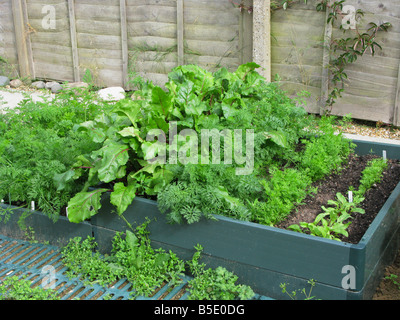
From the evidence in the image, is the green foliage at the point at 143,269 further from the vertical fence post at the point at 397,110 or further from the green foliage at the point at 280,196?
the vertical fence post at the point at 397,110

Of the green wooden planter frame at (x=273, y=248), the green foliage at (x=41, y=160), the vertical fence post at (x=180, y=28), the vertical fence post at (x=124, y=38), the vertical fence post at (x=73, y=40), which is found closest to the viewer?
the green wooden planter frame at (x=273, y=248)

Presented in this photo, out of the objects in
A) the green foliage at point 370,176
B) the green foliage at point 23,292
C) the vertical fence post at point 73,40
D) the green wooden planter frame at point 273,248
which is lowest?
the green foliage at point 23,292

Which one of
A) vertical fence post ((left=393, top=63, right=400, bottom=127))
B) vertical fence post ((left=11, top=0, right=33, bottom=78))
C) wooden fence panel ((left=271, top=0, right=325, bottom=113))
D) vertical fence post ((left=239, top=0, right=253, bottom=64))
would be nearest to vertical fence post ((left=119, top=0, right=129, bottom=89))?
vertical fence post ((left=239, top=0, right=253, bottom=64))

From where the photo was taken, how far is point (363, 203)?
3432 millimetres

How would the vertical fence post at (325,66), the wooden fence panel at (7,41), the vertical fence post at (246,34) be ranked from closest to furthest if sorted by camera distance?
the vertical fence post at (325,66) → the vertical fence post at (246,34) → the wooden fence panel at (7,41)

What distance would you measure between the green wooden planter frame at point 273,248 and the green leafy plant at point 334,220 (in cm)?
20

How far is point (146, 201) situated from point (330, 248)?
4.00ft

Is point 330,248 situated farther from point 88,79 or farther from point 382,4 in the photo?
point 382,4

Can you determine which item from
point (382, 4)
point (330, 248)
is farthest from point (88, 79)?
point (382, 4)

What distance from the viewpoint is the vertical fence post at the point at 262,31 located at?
653cm

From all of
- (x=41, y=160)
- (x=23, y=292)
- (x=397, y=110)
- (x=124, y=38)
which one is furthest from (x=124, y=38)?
(x=23, y=292)

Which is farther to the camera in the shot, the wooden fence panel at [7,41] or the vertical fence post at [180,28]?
the wooden fence panel at [7,41]

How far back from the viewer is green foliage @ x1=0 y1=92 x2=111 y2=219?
351cm

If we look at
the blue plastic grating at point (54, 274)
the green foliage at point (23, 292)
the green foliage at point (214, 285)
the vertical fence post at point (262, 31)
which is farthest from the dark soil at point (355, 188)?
the vertical fence post at point (262, 31)
